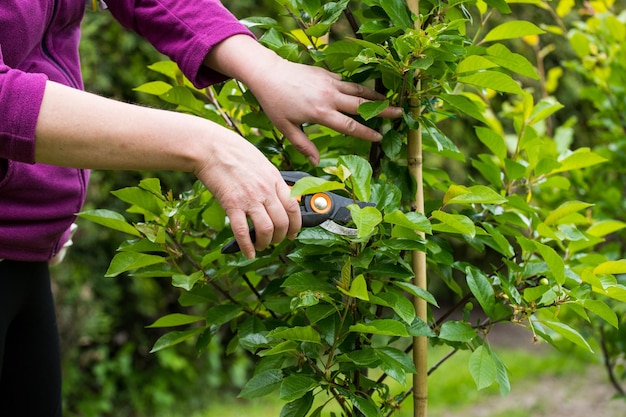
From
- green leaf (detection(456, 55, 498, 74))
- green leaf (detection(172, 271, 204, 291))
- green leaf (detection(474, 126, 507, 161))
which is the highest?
green leaf (detection(456, 55, 498, 74))

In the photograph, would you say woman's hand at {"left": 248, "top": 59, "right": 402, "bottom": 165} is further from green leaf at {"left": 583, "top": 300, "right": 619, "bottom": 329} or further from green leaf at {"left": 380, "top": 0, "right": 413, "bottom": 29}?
green leaf at {"left": 583, "top": 300, "right": 619, "bottom": 329}

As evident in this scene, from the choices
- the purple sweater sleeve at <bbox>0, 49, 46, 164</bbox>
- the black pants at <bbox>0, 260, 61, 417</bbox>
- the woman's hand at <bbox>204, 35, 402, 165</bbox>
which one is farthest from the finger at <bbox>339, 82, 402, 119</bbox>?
the black pants at <bbox>0, 260, 61, 417</bbox>

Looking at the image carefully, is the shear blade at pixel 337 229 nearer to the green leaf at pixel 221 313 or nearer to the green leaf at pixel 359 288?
the green leaf at pixel 359 288

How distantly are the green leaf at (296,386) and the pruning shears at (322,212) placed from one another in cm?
26

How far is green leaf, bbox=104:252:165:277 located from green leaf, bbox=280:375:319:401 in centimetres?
36

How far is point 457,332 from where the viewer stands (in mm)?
1369

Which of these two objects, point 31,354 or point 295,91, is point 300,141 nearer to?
point 295,91

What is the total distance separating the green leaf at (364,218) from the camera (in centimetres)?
110

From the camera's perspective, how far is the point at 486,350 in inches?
52.6

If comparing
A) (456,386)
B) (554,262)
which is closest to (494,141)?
(554,262)

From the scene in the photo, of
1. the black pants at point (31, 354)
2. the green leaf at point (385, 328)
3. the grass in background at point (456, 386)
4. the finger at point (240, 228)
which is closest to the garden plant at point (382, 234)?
the green leaf at point (385, 328)

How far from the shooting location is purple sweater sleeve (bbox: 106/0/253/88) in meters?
1.40

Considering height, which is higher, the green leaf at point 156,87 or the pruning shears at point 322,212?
the pruning shears at point 322,212

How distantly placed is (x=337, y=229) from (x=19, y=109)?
0.53m
